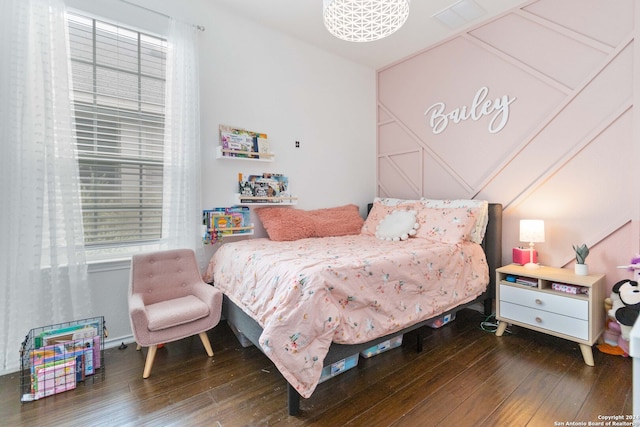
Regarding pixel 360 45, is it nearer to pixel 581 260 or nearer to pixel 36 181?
pixel 581 260

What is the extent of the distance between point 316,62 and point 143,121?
195 centimetres

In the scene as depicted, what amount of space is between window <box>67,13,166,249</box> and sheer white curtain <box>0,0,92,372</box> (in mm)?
149

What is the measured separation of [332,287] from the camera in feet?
5.27

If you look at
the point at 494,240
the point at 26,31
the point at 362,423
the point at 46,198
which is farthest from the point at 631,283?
the point at 26,31

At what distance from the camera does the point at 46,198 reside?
1.92 meters

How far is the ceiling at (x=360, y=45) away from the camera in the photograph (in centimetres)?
266

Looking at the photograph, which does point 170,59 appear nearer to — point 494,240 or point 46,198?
point 46,198

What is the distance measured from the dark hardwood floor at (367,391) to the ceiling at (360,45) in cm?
287

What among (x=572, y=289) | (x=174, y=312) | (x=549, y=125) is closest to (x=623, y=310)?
(x=572, y=289)

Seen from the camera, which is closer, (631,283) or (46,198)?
(46,198)

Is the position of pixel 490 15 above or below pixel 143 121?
above

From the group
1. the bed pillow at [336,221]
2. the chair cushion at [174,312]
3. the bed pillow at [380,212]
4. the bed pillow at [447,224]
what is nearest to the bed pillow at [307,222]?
the bed pillow at [336,221]

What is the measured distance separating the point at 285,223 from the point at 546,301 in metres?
2.14

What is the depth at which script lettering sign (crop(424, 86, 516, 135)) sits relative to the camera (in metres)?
2.80
